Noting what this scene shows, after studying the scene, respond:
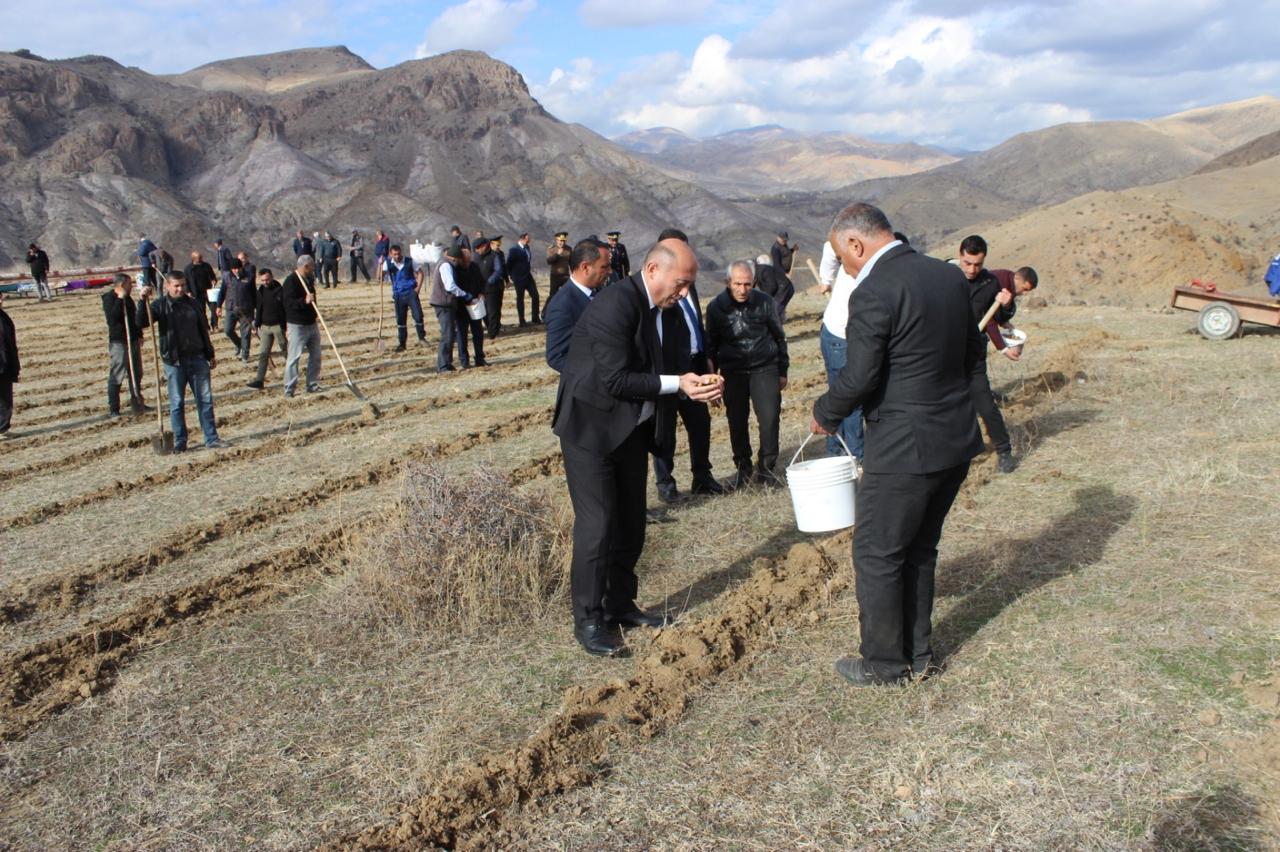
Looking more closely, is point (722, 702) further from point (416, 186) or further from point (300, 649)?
point (416, 186)

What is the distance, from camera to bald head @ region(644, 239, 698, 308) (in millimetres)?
4379

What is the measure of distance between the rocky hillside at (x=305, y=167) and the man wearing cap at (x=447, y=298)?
108ft

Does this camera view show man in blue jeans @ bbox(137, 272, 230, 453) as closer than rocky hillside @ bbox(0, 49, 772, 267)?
Yes

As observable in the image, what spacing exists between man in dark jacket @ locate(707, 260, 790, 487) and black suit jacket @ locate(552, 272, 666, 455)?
249 cm

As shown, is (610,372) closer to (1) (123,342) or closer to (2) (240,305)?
(1) (123,342)

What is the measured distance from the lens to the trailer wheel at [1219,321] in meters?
13.0

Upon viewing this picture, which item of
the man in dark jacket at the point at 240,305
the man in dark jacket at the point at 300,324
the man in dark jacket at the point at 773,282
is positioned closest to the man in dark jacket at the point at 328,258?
the man in dark jacket at the point at 240,305

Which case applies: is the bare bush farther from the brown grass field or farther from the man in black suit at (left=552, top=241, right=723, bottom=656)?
the man in black suit at (left=552, top=241, right=723, bottom=656)

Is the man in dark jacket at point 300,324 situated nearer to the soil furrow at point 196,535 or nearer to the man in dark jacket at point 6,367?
the man in dark jacket at point 6,367

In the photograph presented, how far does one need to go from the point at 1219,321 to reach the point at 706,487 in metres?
9.48

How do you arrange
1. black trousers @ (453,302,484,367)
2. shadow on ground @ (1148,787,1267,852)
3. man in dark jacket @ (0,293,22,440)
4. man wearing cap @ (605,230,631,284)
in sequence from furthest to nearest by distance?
man wearing cap @ (605,230,631,284) < black trousers @ (453,302,484,367) < man in dark jacket @ (0,293,22,440) < shadow on ground @ (1148,787,1267,852)

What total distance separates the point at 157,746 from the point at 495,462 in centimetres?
472

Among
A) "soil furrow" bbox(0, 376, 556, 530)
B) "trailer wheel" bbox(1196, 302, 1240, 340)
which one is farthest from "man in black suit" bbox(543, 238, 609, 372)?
"trailer wheel" bbox(1196, 302, 1240, 340)

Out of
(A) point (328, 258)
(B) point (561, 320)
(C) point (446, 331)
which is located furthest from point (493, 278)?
(A) point (328, 258)
